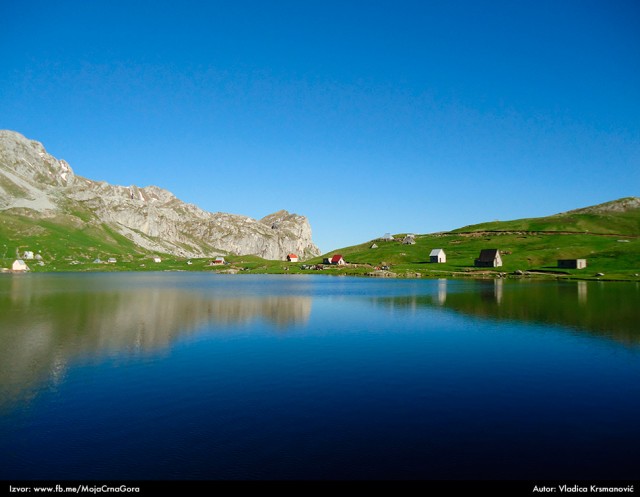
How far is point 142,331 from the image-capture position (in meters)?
49.0

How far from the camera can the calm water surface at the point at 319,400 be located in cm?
1767

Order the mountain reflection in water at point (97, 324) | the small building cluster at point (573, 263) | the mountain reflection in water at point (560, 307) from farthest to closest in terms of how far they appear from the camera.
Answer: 1. the small building cluster at point (573, 263)
2. the mountain reflection in water at point (560, 307)
3. the mountain reflection in water at point (97, 324)

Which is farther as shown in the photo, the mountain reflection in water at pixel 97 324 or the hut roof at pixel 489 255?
the hut roof at pixel 489 255

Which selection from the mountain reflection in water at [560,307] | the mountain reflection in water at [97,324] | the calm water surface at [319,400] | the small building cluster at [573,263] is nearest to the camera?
the calm water surface at [319,400]

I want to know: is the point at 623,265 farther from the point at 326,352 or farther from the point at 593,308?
the point at 326,352

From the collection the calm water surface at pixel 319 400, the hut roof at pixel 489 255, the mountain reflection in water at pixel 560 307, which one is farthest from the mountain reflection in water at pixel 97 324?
the hut roof at pixel 489 255

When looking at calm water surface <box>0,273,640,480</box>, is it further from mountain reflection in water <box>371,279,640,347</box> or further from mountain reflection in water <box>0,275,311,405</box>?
mountain reflection in water <box>371,279,640,347</box>

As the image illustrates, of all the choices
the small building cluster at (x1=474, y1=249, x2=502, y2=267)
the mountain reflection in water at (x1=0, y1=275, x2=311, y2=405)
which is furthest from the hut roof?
the mountain reflection in water at (x1=0, y1=275, x2=311, y2=405)

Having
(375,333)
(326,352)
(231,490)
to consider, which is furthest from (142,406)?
(375,333)

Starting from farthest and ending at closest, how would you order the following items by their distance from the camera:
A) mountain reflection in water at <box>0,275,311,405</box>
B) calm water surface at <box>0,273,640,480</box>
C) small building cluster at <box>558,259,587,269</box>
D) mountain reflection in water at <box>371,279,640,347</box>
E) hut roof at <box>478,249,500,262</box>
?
hut roof at <box>478,249,500,262</box> < small building cluster at <box>558,259,587,269</box> < mountain reflection in water at <box>371,279,640,347</box> < mountain reflection in water at <box>0,275,311,405</box> < calm water surface at <box>0,273,640,480</box>

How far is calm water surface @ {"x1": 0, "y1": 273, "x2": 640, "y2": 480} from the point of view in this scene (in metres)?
17.7

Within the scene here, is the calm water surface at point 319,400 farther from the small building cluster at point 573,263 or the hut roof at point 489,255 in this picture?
the hut roof at point 489,255

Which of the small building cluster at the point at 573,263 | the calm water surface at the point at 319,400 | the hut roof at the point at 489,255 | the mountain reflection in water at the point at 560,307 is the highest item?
the hut roof at the point at 489,255

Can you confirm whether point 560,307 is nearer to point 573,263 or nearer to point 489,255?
point 573,263
